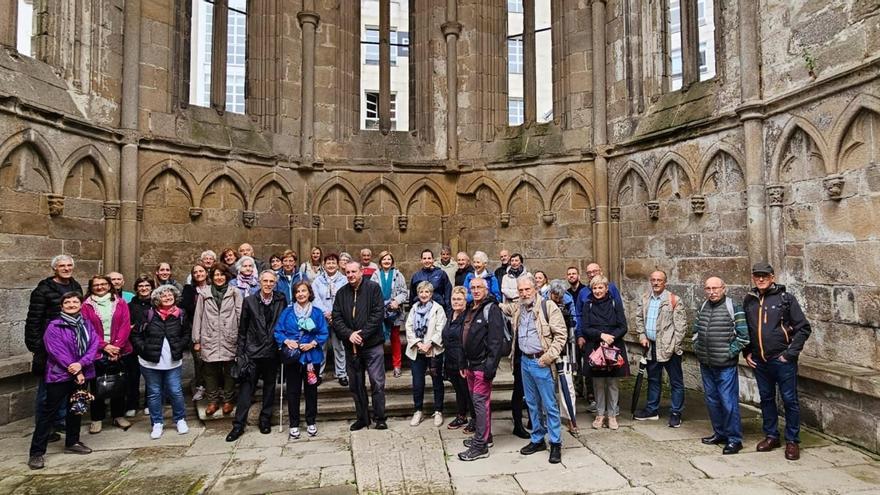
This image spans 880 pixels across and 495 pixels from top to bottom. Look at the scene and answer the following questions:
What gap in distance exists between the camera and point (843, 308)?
5.69 meters

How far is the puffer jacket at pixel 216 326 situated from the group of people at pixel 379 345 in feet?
0.04

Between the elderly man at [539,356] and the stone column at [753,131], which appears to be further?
the stone column at [753,131]

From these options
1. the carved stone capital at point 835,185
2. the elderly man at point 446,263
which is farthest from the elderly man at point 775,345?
the elderly man at point 446,263

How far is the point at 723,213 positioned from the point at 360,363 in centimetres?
524

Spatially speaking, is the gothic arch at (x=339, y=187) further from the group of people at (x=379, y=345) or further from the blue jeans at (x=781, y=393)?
the blue jeans at (x=781, y=393)

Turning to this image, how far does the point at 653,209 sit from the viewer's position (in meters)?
8.22

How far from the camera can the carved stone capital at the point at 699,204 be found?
7.49 m

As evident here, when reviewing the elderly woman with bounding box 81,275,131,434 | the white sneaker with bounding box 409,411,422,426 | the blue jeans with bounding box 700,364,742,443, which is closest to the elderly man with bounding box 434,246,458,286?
the white sneaker with bounding box 409,411,422,426

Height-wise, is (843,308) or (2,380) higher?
(843,308)

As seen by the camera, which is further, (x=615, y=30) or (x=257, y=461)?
(x=615, y=30)

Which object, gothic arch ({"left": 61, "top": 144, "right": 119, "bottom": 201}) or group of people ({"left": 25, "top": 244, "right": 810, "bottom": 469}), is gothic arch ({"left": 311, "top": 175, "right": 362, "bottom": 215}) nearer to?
gothic arch ({"left": 61, "top": 144, "right": 119, "bottom": 201})

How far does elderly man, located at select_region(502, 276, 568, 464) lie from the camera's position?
4754 millimetres

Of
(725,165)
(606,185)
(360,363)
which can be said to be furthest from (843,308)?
(360,363)

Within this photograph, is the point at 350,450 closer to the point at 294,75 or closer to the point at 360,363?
the point at 360,363
